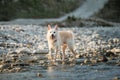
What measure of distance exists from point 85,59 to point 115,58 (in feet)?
3.44

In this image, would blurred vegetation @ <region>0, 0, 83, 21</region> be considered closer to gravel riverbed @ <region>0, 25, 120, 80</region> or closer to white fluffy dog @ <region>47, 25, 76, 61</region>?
gravel riverbed @ <region>0, 25, 120, 80</region>

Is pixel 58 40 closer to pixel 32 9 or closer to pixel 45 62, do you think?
pixel 45 62

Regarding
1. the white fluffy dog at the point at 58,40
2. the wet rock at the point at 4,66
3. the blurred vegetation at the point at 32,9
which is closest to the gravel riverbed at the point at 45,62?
the wet rock at the point at 4,66

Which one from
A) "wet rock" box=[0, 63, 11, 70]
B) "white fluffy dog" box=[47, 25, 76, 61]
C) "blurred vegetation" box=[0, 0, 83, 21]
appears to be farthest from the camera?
"blurred vegetation" box=[0, 0, 83, 21]

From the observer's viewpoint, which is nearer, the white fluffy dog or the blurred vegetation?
the white fluffy dog

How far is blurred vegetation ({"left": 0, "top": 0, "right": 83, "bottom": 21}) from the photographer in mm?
49672

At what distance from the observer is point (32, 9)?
52.9 meters

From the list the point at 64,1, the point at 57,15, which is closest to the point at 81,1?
the point at 64,1

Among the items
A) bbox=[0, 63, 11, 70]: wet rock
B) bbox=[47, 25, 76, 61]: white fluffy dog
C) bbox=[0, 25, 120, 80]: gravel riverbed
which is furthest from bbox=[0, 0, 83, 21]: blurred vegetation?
bbox=[0, 63, 11, 70]: wet rock

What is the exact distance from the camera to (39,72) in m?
13.3

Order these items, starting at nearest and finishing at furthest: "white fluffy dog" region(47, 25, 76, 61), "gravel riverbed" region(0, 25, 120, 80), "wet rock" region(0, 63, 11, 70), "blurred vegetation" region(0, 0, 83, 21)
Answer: "gravel riverbed" region(0, 25, 120, 80), "wet rock" region(0, 63, 11, 70), "white fluffy dog" region(47, 25, 76, 61), "blurred vegetation" region(0, 0, 83, 21)

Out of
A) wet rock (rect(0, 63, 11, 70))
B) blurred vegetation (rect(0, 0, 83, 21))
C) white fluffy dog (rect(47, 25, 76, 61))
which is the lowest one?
wet rock (rect(0, 63, 11, 70))

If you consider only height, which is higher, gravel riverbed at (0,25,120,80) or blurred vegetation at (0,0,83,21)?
blurred vegetation at (0,0,83,21)

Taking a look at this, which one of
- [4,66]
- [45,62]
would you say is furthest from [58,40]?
[4,66]
